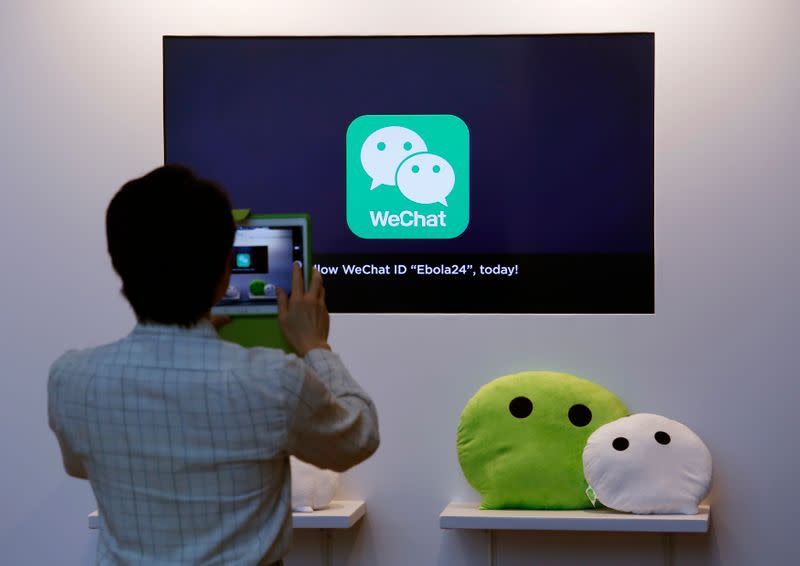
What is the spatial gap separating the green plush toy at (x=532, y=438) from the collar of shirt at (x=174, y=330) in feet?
7.29

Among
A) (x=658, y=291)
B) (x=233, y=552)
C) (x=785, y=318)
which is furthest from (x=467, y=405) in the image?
(x=233, y=552)

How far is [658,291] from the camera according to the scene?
3838 mm

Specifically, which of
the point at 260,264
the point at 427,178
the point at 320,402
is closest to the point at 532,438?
the point at 427,178

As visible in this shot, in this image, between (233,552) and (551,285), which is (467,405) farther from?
(233,552)

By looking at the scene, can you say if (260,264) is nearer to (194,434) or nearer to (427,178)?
(194,434)

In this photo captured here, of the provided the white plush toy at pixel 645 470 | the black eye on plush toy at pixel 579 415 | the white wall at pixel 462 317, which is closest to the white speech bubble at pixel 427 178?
the white wall at pixel 462 317

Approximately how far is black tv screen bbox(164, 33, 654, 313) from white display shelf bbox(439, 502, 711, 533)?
0.72 meters

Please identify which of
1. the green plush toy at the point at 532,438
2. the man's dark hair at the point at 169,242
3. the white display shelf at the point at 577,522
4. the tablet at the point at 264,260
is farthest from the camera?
the green plush toy at the point at 532,438

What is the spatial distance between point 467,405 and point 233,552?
2.28 meters

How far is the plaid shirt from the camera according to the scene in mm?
1573

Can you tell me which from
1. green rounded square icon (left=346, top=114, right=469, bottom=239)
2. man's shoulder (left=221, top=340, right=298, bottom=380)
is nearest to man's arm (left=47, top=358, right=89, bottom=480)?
man's shoulder (left=221, top=340, right=298, bottom=380)

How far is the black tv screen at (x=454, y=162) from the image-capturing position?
12.6ft

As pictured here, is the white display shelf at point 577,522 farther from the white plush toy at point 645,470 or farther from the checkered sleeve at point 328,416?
the checkered sleeve at point 328,416

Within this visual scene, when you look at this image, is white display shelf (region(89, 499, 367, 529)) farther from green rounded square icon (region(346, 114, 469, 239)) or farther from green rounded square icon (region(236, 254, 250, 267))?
green rounded square icon (region(236, 254, 250, 267))
